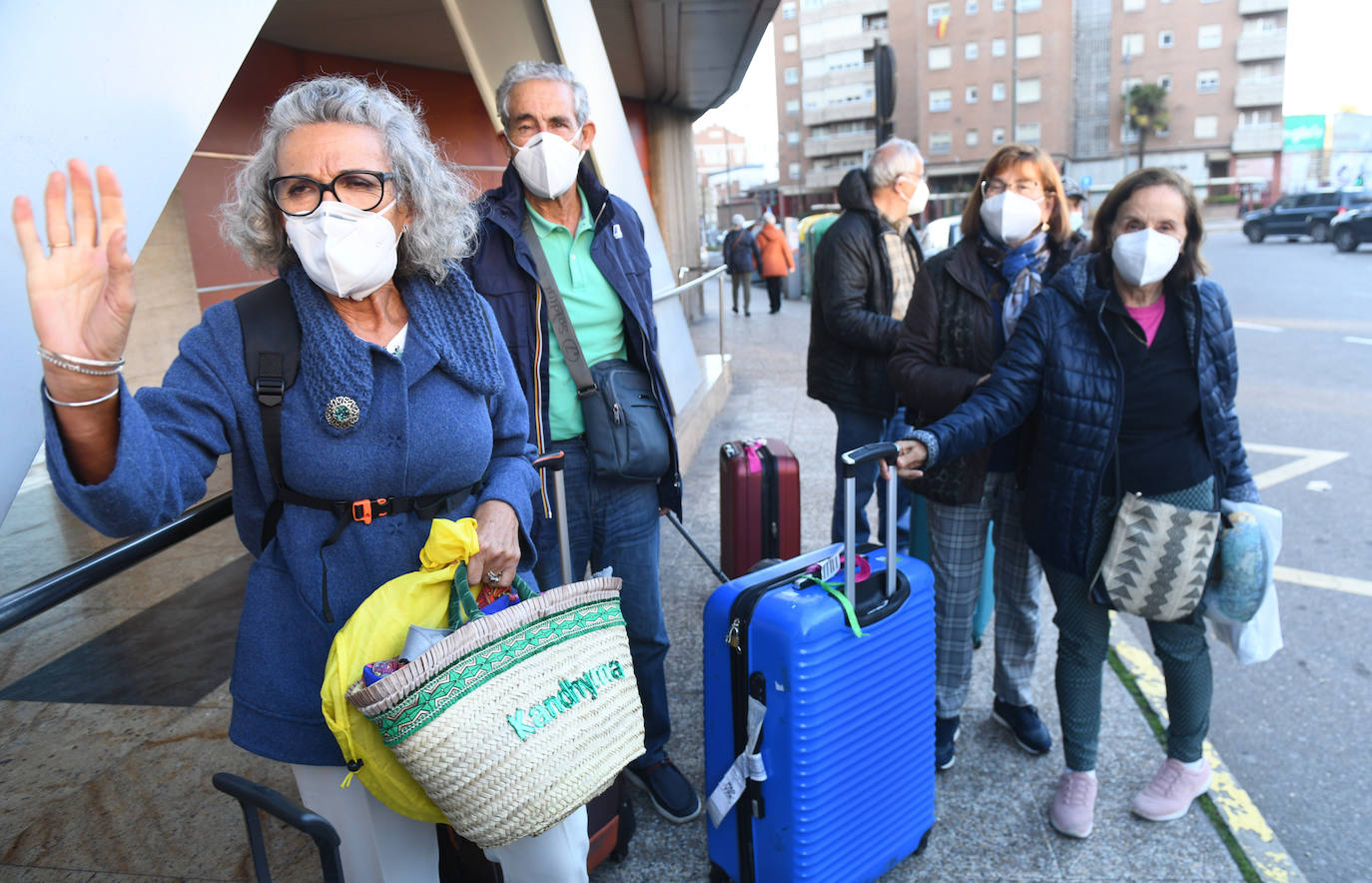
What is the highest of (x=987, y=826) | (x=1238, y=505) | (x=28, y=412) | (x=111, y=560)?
(x=28, y=412)

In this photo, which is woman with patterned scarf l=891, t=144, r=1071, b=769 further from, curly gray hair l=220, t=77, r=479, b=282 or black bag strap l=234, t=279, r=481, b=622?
black bag strap l=234, t=279, r=481, b=622

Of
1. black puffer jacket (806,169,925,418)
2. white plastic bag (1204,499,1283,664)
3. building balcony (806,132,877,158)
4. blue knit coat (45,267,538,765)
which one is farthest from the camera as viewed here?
building balcony (806,132,877,158)

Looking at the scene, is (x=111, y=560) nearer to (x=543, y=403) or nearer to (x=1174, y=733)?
(x=543, y=403)

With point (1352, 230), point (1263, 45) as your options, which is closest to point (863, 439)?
point (1352, 230)

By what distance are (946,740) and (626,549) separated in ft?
4.19

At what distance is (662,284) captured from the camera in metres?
6.72

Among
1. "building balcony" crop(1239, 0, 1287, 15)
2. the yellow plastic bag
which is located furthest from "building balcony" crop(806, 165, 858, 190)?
the yellow plastic bag

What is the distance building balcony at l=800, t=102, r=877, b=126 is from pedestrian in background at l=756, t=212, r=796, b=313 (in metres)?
61.3

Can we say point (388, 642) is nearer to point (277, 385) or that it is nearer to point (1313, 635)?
point (277, 385)

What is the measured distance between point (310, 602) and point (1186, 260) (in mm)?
2453

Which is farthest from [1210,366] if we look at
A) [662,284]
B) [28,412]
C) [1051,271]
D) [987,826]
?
[662,284]

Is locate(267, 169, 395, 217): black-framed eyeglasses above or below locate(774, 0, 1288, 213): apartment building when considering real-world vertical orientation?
below

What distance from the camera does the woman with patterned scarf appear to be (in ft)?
9.40

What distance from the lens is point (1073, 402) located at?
252 cm
